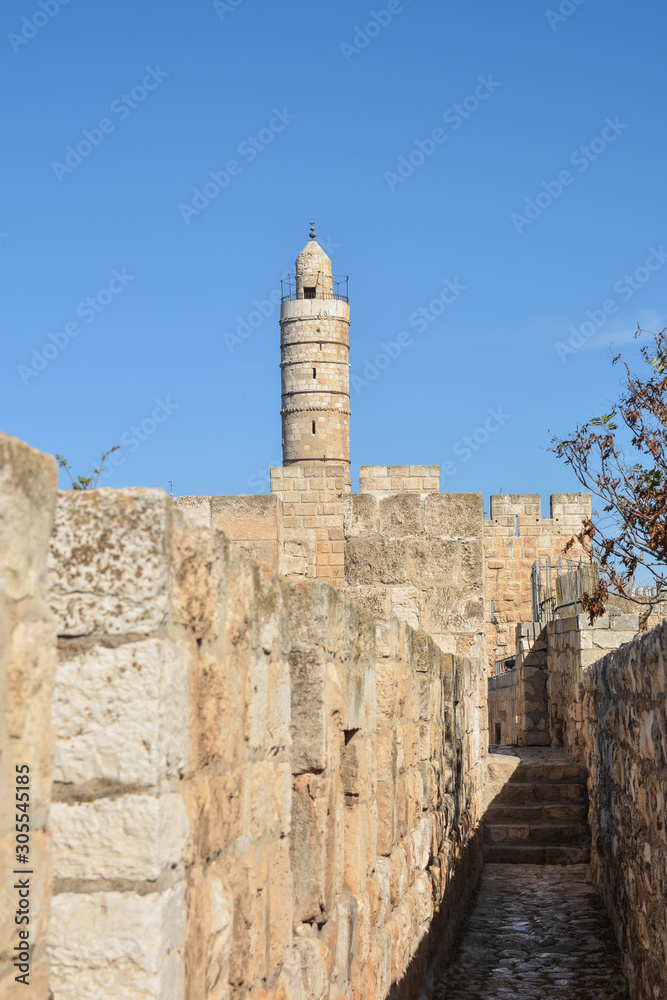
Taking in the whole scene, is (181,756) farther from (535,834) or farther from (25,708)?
(535,834)

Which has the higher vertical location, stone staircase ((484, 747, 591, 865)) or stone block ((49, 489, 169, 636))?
stone block ((49, 489, 169, 636))

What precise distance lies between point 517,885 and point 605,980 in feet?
9.13

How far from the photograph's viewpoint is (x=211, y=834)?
2.13m

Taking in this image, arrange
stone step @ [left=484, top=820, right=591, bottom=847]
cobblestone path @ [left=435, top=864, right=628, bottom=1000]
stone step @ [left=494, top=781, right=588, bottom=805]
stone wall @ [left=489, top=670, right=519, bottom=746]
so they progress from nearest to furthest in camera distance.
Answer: cobblestone path @ [left=435, top=864, right=628, bottom=1000] → stone step @ [left=484, top=820, right=591, bottom=847] → stone step @ [left=494, top=781, right=588, bottom=805] → stone wall @ [left=489, top=670, right=519, bottom=746]

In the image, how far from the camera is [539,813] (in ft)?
32.7

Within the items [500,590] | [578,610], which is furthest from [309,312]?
[578,610]

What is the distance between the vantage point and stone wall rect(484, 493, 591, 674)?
1977 cm

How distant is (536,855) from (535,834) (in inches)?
11.2

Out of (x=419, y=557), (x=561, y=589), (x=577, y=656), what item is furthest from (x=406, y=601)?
(x=561, y=589)

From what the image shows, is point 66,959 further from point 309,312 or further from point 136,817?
point 309,312

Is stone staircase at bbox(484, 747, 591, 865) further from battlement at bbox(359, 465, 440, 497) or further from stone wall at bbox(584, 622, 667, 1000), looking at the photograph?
battlement at bbox(359, 465, 440, 497)

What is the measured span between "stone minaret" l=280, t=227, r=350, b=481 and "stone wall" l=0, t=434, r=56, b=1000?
3602 cm

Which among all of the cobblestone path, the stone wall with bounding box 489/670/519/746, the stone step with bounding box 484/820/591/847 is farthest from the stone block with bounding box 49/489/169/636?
the stone wall with bounding box 489/670/519/746

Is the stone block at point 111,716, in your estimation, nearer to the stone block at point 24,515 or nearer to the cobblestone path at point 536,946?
the stone block at point 24,515
